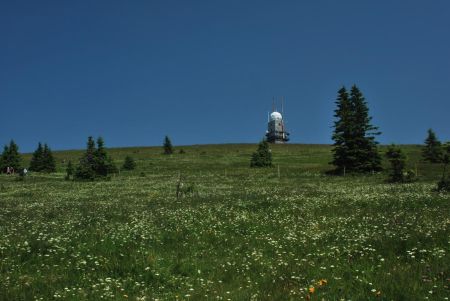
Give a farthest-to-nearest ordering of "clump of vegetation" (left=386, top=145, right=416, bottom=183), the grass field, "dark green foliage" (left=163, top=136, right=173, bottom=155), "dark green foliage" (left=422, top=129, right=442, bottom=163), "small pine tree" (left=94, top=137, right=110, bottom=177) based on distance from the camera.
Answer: "dark green foliage" (left=163, top=136, right=173, bottom=155) → "dark green foliage" (left=422, top=129, right=442, bottom=163) → "small pine tree" (left=94, top=137, right=110, bottom=177) → "clump of vegetation" (left=386, top=145, right=416, bottom=183) → the grass field

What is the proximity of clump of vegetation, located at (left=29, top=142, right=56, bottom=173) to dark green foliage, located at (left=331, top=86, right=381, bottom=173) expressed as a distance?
5432 cm

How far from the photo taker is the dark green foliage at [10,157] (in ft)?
310

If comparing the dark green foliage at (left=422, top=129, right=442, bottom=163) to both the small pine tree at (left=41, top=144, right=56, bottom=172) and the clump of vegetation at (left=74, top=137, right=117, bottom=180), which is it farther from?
the small pine tree at (left=41, top=144, right=56, bottom=172)

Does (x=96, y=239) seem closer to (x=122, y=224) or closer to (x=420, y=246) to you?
(x=122, y=224)

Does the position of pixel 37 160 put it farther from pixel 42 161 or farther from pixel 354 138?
pixel 354 138

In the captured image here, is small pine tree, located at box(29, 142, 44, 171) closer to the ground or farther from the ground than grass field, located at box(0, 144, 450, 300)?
farther from the ground

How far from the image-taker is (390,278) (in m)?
9.95

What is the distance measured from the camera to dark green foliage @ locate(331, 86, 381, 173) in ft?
225

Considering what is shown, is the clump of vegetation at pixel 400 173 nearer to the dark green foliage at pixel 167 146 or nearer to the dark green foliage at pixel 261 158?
the dark green foliage at pixel 261 158

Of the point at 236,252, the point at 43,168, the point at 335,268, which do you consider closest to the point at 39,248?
the point at 236,252

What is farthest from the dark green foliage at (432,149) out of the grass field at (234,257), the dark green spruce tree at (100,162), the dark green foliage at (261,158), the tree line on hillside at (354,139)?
the grass field at (234,257)

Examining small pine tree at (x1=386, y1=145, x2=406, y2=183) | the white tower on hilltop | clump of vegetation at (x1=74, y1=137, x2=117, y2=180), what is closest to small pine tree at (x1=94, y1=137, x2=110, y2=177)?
clump of vegetation at (x1=74, y1=137, x2=117, y2=180)

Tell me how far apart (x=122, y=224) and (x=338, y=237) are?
27.5ft

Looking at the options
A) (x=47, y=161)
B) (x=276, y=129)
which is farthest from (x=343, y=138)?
(x=276, y=129)
